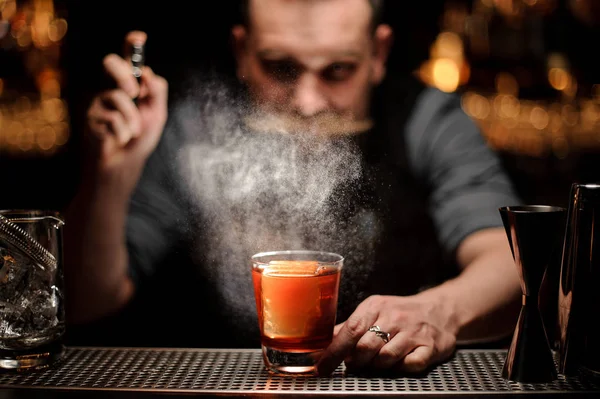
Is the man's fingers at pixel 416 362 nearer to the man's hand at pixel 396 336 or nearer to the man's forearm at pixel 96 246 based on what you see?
the man's hand at pixel 396 336

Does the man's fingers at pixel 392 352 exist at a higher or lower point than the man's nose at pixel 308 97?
lower

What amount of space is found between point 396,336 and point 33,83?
1.31m

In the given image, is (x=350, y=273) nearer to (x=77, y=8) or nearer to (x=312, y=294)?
(x=312, y=294)

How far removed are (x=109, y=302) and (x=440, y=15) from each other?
98 centimetres

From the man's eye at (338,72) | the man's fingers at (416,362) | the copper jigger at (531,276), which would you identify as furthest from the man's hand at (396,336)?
the man's eye at (338,72)

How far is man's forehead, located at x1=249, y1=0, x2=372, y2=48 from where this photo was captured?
4.52 ft

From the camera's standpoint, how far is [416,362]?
1.18 m

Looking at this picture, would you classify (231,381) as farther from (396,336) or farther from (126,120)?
(126,120)

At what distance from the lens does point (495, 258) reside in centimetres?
140

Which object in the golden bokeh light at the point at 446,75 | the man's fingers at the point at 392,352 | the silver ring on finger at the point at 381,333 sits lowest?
the man's fingers at the point at 392,352

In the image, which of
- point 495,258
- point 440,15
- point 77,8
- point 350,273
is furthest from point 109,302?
point 440,15

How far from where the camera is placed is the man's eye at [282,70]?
1384 millimetres

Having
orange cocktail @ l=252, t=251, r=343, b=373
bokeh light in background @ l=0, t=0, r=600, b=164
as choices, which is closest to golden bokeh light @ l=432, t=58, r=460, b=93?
bokeh light in background @ l=0, t=0, r=600, b=164

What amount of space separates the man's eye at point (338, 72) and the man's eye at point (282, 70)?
0.21ft
